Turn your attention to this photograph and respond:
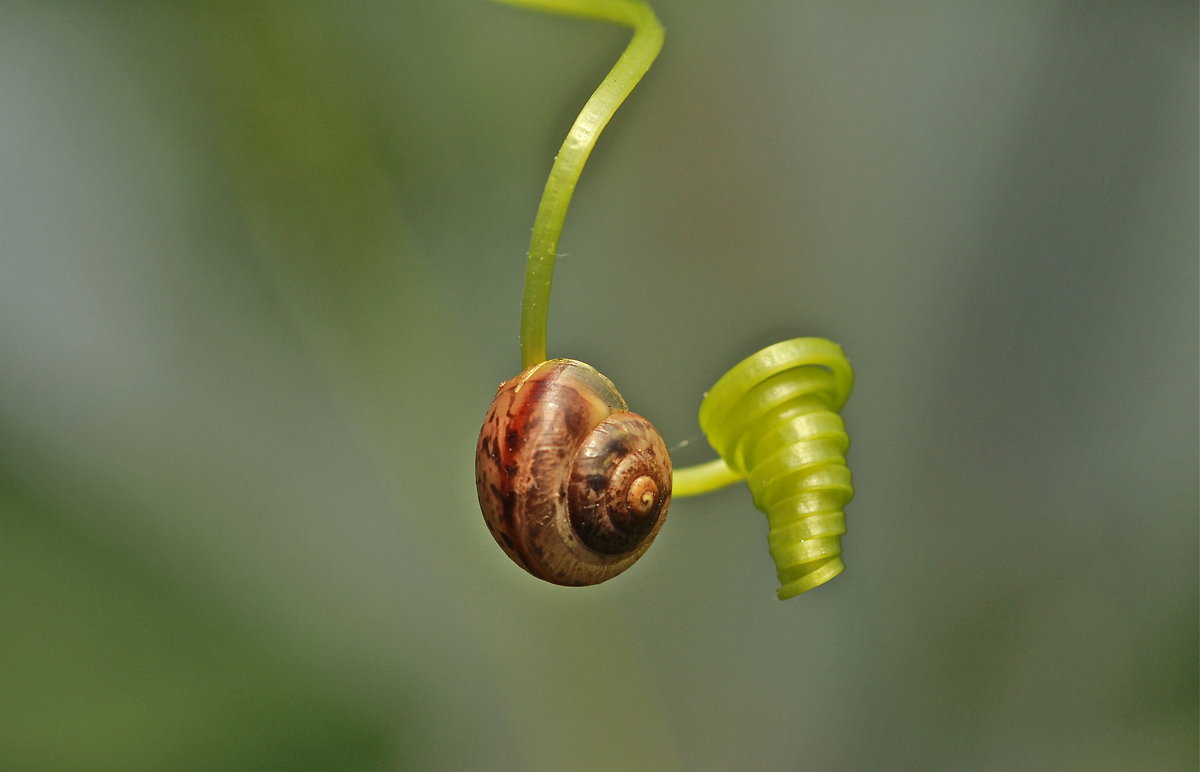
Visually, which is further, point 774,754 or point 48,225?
point 774,754

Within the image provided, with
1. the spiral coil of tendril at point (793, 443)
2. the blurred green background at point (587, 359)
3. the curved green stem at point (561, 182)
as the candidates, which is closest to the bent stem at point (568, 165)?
the curved green stem at point (561, 182)

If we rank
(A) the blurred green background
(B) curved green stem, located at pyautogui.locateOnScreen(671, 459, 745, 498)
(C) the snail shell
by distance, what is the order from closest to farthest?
1. (C) the snail shell
2. (B) curved green stem, located at pyautogui.locateOnScreen(671, 459, 745, 498)
3. (A) the blurred green background

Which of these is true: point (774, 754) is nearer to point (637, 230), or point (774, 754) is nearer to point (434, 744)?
point (434, 744)

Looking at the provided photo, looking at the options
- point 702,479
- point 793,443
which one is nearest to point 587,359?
point 702,479

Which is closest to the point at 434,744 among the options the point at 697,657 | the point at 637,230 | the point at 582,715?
the point at 582,715

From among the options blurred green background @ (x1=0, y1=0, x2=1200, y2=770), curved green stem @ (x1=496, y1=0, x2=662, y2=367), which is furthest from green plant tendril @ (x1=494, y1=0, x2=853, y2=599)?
blurred green background @ (x1=0, y1=0, x2=1200, y2=770)

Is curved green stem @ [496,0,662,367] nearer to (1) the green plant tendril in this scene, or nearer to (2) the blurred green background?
(1) the green plant tendril
